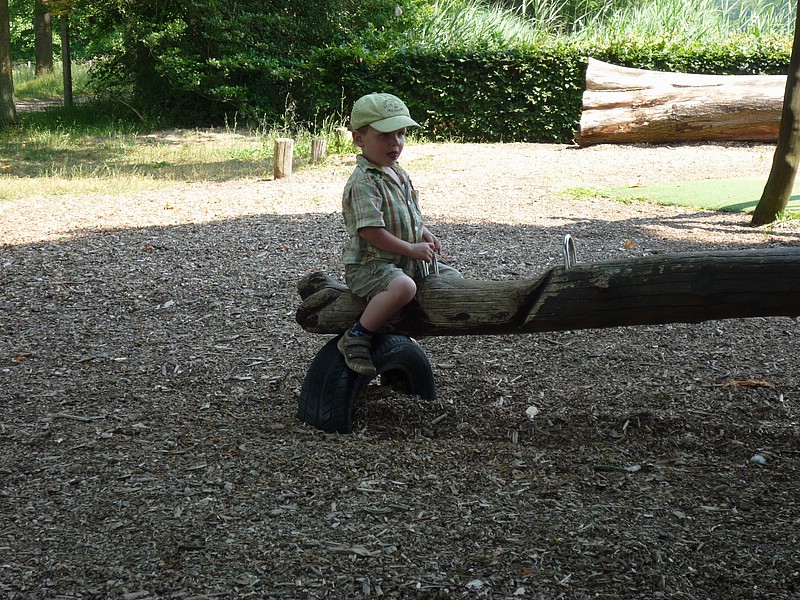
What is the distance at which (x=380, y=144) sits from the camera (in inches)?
132

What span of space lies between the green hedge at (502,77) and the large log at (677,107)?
1112mm

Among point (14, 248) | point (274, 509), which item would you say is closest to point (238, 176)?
point (14, 248)

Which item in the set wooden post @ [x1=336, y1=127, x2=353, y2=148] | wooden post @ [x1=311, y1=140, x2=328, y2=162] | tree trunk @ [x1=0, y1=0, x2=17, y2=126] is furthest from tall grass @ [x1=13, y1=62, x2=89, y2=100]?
wooden post @ [x1=311, y1=140, x2=328, y2=162]

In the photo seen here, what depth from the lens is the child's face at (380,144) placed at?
334cm

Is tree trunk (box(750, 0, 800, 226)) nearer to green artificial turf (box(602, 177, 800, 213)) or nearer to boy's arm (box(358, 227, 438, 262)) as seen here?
green artificial turf (box(602, 177, 800, 213))

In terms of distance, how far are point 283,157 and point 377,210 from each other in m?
8.20

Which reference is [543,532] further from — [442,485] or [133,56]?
[133,56]

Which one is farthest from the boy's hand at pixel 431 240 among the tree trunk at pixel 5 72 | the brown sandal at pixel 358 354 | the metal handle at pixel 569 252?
the tree trunk at pixel 5 72

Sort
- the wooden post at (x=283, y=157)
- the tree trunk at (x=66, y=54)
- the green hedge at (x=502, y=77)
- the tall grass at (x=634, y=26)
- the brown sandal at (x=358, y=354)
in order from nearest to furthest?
the brown sandal at (x=358, y=354)
the wooden post at (x=283, y=157)
the green hedge at (x=502, y=77)
the tall grass at (x=634, y=26)
the tree trunk at (x=66, y=54)

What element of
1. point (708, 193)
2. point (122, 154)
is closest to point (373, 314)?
point (708, 193)

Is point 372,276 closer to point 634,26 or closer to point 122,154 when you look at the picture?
point 122,154

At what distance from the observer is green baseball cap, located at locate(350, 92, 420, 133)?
326 cm

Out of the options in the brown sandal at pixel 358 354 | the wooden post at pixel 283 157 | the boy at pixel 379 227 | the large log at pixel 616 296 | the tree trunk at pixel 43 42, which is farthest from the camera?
the tree trunk at pixel 43 42

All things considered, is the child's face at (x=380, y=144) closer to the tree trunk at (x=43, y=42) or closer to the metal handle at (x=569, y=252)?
the metal handle at (x=569, y=252)
